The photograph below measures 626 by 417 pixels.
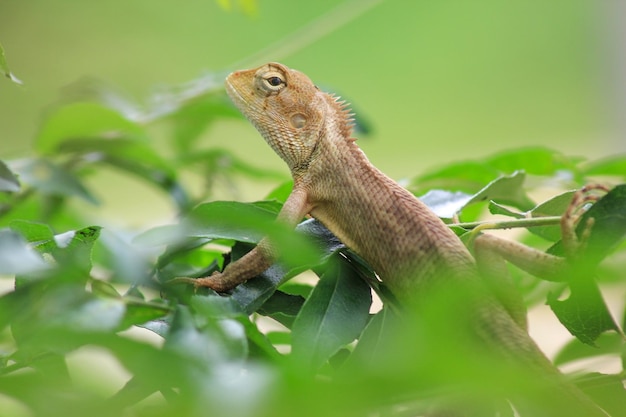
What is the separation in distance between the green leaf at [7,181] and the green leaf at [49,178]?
0.88ft

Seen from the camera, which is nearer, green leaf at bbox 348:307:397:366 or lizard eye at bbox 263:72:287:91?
green leaf at bbox 348:307:397:366

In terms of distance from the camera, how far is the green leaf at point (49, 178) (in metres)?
0.94

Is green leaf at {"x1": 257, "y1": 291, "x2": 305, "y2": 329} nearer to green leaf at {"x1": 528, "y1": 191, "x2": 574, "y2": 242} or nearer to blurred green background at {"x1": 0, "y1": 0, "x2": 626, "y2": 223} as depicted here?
green leaf at {"x1": 528, "y1": 191, "x2": 574, "y2": 242}

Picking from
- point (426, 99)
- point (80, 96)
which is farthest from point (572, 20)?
point (80, 96)

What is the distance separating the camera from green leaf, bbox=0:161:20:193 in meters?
0.65

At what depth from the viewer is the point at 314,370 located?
0.52 meters

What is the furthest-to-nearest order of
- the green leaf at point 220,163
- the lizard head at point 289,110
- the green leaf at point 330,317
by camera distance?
1. the green leaf at point 220,163
2. the lizard head at point 289,110
3. the green leaf at point 330,317

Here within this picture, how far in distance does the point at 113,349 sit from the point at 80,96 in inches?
42.9

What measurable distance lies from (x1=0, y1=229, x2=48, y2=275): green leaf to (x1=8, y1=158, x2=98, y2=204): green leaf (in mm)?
544

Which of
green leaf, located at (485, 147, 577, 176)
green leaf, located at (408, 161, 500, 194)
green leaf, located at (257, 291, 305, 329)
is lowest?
green leaf, located at (257, 291, 305, 329)

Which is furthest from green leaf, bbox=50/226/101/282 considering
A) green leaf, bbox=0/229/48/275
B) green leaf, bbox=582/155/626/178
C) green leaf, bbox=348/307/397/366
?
green leaf, bbox=582/155/626/178

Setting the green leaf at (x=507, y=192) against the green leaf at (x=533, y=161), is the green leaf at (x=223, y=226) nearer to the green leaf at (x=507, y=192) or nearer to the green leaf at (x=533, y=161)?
the green leaf at (x=507, y=192)

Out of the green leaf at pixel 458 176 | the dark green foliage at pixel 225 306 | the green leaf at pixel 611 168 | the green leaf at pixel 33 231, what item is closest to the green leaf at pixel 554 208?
the dark green foliage at pixel 225 306

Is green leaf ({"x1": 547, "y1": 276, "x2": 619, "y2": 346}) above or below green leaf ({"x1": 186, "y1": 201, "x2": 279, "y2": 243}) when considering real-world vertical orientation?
above
